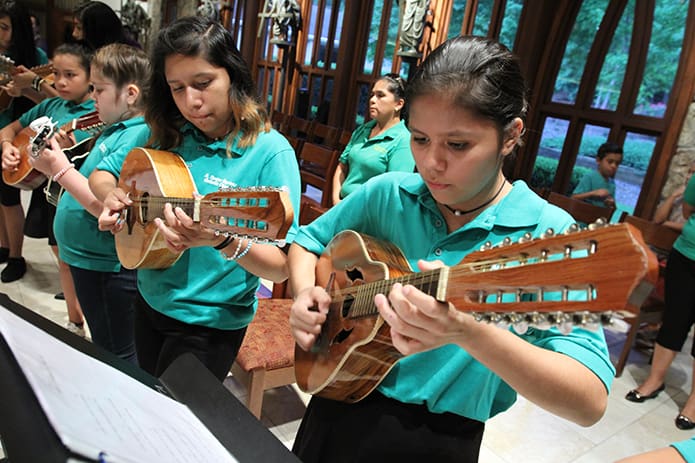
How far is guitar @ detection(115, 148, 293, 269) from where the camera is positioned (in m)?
1.17

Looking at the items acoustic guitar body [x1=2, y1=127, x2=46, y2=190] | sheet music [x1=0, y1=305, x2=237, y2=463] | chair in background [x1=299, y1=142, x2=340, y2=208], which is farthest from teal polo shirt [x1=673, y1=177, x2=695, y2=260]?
acoustic guitar body [x1=2, y1=127, x2=46, y2=190]

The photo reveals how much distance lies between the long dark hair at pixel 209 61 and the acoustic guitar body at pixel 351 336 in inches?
21.6

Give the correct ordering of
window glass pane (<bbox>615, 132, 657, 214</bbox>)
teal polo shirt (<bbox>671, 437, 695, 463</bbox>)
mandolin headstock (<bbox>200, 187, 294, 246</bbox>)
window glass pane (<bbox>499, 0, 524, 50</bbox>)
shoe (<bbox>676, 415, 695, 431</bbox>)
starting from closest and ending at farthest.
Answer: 1. teal polo shirt (<bbox>671, 437, 695, 463</bbox>)
2. mandolin headstock (<bbox>200, 187, 294, 246</bbox>)
3. shoe (<bbox>676, 415, 695, 431</bbox>)
4. window glass pane (<bbox>615, 132, 657, 214</bbox>)
5. window glass pane (<bbox>499, 0, 524, 50</bbox>)

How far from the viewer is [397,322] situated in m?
0.73

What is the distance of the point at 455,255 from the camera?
946 millimetres

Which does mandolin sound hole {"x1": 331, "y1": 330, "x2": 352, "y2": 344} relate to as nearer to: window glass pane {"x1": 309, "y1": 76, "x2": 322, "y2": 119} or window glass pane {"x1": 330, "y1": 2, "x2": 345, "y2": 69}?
window glass pane {"x1": 330, "y1": 2, "x2": 345, "y2": 69}

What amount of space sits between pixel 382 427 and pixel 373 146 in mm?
2787

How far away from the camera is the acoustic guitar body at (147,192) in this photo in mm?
1469

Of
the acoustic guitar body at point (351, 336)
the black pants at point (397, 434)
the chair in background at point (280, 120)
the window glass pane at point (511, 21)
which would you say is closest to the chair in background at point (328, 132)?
the chair in background at point (280, 120)

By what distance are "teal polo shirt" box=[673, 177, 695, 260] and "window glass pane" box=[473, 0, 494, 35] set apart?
9.26 feet

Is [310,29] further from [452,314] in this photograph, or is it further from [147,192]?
[452,314]

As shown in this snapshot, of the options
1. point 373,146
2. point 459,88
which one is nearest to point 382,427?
point 459,88

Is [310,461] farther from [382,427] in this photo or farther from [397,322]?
[397,322]

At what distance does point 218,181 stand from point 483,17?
15.4 feet
